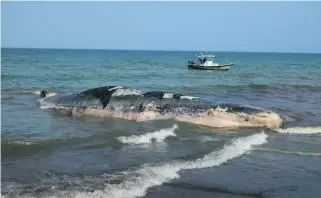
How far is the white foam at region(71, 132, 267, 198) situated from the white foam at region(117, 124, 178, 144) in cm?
182

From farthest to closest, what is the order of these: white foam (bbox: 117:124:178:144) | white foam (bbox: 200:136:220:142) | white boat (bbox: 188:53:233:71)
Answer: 1. white boat (bbox: 188:53:233:71)
2. white foam (bbox: 200:136:220:142)
3. white foam (bbox: 117:124:178:144)

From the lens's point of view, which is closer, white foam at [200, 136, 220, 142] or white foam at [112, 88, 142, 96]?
white foam at [200, 136, 220, 142]

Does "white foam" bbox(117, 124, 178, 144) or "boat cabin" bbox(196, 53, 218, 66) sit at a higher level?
"boat cabin" bbox(196, 53, 218, 66)

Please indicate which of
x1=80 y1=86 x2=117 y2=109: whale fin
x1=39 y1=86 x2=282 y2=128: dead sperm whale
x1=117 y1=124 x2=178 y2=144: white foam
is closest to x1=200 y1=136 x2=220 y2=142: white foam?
x1=117 y1=124 x2=178 y2=144: white foam

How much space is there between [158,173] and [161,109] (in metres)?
6.21

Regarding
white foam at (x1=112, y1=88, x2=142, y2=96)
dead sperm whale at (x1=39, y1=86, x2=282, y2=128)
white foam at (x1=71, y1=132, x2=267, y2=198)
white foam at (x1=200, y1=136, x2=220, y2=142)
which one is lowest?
white foam at (x1=200, y1=136, x2=220, y2=142)

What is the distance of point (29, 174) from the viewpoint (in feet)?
26.5

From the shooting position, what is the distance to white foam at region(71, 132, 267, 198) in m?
7.07

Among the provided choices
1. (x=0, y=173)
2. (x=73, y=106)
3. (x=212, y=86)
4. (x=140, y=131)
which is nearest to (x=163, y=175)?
(x=0, y=173)

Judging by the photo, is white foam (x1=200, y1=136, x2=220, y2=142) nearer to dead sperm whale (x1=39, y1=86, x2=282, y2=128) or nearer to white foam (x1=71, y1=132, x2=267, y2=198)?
white foam (x1=71, y1=132, x2=267, y2=198)

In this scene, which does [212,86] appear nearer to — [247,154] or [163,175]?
[247,154]

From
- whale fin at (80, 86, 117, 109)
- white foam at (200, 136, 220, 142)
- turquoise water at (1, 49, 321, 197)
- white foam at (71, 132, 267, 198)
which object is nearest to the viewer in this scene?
white foam at (71, 132, 267, 198)

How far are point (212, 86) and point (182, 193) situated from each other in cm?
2324

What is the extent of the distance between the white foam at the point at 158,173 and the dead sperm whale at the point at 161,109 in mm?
2312
